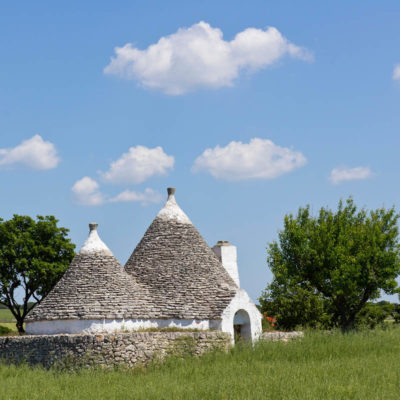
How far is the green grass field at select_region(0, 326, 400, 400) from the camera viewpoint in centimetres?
1391

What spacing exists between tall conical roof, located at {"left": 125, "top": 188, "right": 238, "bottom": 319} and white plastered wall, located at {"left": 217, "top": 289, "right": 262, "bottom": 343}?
0.23 m

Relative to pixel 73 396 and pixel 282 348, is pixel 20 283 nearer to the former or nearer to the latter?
pixel 282 348

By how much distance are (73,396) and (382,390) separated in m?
7.30

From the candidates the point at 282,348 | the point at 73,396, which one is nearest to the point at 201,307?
the point at 282,348

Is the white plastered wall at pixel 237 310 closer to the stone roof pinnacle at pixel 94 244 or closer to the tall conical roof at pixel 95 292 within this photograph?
the tall conical roof at pixel 95 292

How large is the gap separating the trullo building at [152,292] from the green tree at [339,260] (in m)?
11.2

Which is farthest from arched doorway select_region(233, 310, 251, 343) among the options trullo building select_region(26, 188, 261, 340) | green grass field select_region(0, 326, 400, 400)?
green grass field select_region(0, 326, 400, 400)

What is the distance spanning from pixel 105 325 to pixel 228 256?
8.93 m

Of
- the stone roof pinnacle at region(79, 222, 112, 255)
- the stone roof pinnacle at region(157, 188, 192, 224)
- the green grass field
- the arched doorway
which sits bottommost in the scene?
the green grass field

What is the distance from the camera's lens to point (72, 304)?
22.7m

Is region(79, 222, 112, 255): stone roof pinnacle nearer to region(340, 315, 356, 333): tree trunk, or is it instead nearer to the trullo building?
the trullo building

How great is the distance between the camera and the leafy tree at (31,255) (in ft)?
124

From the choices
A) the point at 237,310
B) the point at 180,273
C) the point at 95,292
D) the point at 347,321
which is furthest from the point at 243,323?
the point at 347,321

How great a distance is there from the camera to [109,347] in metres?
19.5
